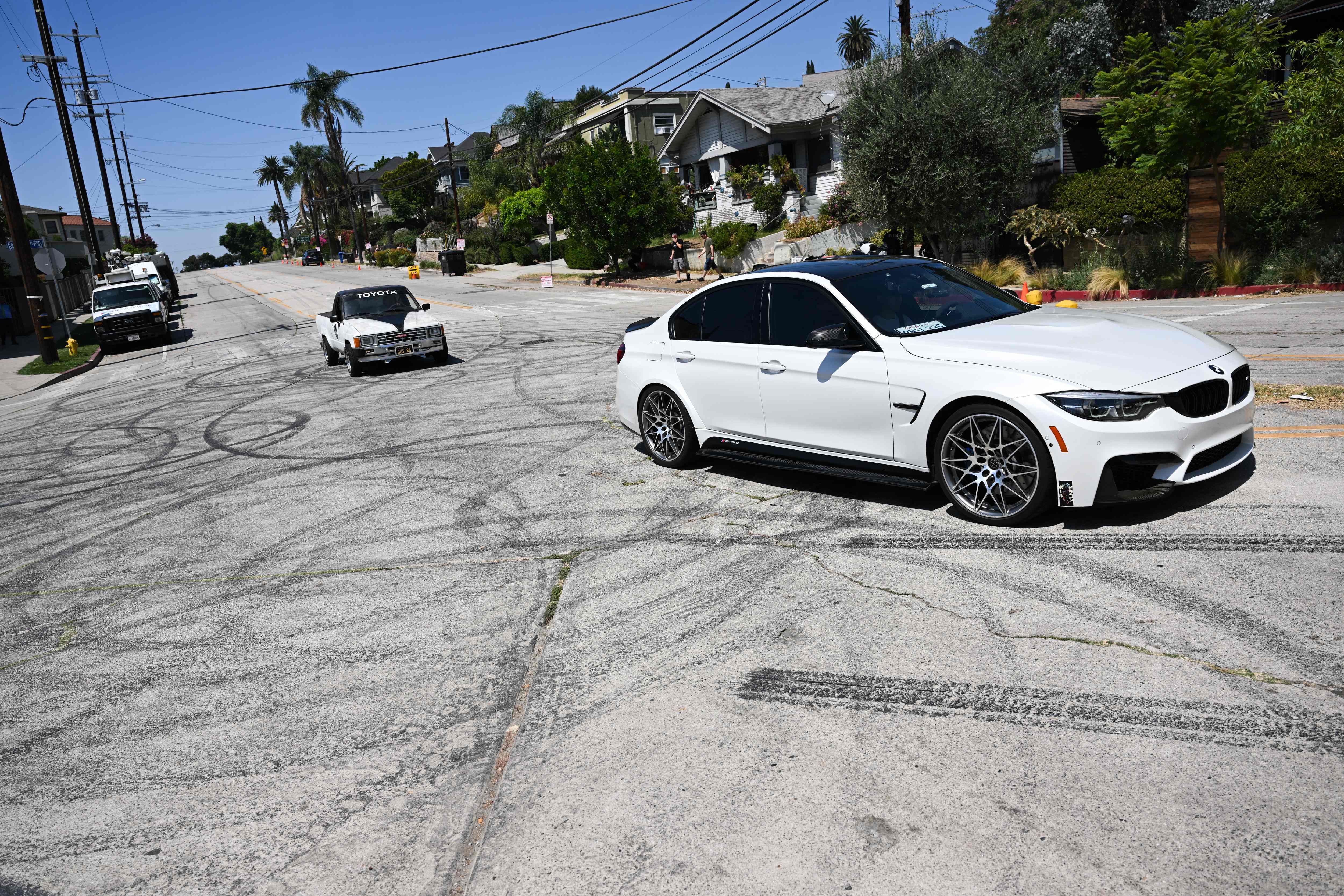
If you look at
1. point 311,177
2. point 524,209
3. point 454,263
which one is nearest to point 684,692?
point 454,263

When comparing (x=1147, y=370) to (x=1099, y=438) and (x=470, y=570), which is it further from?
(x=470, y=570)

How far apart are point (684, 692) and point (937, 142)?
69.9 feet

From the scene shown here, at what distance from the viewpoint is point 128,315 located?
28.6m

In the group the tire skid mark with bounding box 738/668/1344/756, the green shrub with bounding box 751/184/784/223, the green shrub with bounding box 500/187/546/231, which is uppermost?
the green shrub with bounding box 500/187/546/231

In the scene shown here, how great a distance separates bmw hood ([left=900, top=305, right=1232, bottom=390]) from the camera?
18.1ft

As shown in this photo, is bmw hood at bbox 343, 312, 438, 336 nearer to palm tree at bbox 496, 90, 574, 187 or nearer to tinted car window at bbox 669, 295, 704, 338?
tinted car window at bbox 669, 295, 704, 338

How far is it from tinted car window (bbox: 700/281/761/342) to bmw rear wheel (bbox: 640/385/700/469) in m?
0.70

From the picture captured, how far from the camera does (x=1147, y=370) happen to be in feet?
18.0

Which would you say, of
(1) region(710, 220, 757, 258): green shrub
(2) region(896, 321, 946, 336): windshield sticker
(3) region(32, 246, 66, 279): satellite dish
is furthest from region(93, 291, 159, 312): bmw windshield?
(2) region(896, 321, 946, 336): windshield sticker

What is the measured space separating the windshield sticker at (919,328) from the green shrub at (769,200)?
1371 inches

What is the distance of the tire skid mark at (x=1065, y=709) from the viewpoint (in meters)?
3.50

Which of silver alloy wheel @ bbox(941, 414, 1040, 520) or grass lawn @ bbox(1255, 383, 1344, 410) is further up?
silver alloy wheel @ bbox(941, 414, 1040, 520)

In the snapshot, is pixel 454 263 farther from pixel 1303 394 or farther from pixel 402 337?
pixel 1303 394

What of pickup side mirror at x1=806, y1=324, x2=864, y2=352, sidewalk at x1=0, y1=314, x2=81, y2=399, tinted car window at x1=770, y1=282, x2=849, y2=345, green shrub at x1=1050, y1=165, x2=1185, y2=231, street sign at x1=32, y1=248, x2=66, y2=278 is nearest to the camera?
pickup side mirror at x1=806, y1=324, x2=864, y2=352
